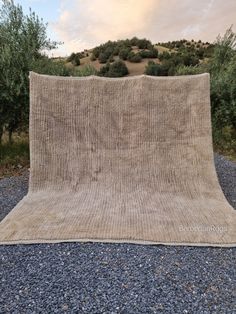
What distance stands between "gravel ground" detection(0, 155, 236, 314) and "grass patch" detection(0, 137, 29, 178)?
269 cm

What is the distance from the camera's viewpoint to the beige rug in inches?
149

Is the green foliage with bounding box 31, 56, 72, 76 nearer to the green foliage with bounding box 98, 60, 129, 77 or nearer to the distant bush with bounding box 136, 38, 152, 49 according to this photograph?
the green foliage with bounding box 98, 60, 129, 77

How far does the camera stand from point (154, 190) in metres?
Result: 3.82

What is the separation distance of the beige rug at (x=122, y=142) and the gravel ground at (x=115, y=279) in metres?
0.94

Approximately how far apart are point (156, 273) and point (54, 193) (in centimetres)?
179

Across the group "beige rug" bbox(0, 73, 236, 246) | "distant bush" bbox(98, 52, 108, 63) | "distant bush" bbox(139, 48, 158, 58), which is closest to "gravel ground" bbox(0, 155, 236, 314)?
"beige rug" bbox(0, 73, 236, 246)

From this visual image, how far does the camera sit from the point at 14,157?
568cm

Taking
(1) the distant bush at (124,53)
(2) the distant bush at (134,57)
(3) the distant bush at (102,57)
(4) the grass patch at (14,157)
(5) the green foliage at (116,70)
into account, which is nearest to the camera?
(4) the grass patch at (14,157)

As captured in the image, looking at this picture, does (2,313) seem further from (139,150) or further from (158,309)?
(139,150)

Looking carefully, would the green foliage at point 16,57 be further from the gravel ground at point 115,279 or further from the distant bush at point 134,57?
the distant bush at point 134,57

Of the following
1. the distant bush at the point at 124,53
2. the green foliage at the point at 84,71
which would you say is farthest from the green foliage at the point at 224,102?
the distant bush at the point at 124,53

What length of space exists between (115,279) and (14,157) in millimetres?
3890

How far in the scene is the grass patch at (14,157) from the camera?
5.23 m

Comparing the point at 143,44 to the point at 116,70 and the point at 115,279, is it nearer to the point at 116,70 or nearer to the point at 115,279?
the point at 116,70
